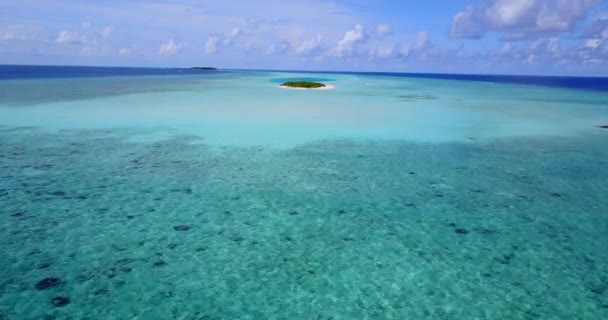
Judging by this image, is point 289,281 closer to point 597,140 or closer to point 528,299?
point 528,299

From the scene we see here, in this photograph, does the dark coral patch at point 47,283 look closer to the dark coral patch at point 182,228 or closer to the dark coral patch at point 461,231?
the dark coral patch at point 182,228

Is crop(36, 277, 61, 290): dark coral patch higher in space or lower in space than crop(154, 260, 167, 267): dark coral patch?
lower

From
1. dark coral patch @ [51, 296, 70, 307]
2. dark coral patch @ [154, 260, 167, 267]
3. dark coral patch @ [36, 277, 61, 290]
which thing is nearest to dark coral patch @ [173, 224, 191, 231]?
dark coral patch @ [154, 260, 167, 267]

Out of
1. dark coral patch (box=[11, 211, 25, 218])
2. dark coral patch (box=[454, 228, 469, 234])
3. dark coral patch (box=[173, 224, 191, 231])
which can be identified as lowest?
dark coral patch (box=[173, 224, 191, 231])

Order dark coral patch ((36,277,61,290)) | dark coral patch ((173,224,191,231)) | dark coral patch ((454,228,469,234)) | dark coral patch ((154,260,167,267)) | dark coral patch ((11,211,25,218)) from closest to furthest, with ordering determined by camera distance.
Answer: dark coral patch ((36,277,61,290)) → dark coral patch ((154,260,167,267)) → dark coral patch ((173,224,191,231)) → dark coral patch ((454,228,469,234)) → dark coral patch ((11,211,25,218))

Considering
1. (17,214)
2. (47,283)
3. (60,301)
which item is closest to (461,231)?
(60,301)

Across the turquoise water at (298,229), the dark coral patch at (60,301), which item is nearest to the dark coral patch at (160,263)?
the turquoise water at (298,229)

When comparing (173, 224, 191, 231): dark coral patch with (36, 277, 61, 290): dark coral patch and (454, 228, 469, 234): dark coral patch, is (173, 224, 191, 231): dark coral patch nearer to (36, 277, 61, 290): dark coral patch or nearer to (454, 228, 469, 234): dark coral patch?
(36, 277, 61, 290): dark coral patch

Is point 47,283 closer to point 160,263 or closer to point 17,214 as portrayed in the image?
point 160,263

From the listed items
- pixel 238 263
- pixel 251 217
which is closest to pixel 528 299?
pixel 238 263
